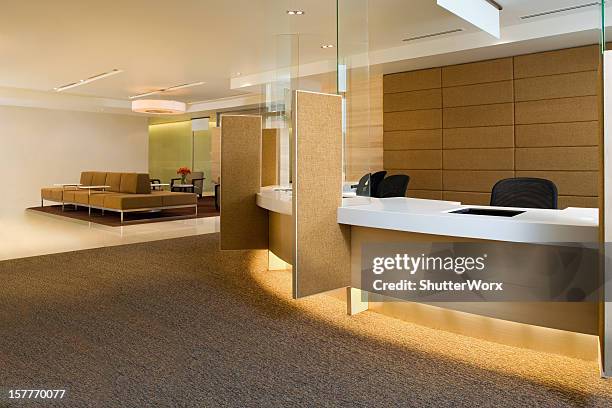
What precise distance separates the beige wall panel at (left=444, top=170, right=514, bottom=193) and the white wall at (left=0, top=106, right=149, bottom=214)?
406 inches

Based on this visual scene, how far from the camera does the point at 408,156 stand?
27.6 ft

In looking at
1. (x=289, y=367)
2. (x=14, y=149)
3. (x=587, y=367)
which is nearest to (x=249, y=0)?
(x=289, y=367)

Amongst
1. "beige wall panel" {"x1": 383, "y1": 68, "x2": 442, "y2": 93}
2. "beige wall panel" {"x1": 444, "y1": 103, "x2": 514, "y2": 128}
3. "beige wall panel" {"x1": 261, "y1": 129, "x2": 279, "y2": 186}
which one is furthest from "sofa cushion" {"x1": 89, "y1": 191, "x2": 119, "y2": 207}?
"beige wall panel" {"x1": 444, "y1": 103, "x2": 514, "y2": 128}

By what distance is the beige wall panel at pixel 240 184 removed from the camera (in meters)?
5.03

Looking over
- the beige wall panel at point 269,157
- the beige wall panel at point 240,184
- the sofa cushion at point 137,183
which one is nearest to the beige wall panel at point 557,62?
the beige wall panel at point 269,157

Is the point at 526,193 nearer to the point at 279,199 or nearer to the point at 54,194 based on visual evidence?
the point at 279,199

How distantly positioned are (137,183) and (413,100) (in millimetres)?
5630

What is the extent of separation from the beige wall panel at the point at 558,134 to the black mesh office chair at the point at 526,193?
315 cm

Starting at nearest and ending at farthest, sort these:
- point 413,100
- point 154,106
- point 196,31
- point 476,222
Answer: point 476,222 < point 196,31 < point 413,100 < point 154,106

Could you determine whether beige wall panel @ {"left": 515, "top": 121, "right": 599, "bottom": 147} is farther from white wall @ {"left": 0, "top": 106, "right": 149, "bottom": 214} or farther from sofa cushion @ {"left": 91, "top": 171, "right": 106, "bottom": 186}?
white wall @ {"left": 0, "top": 106, "right": 149, "bottom": 214}

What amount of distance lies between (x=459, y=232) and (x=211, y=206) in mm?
10406

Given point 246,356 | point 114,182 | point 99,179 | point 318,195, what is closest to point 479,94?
point 318,195

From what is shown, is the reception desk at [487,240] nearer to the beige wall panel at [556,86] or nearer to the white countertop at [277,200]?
the white countertop at [277,200]

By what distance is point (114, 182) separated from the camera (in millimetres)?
10734
